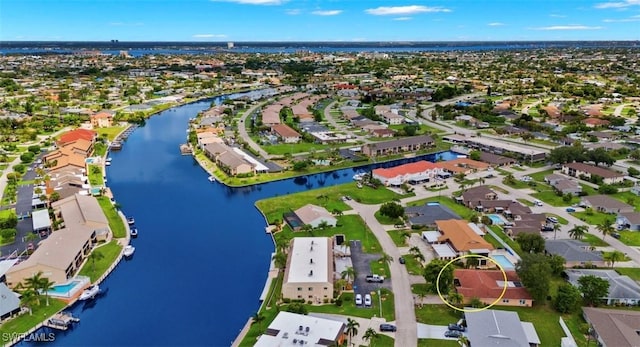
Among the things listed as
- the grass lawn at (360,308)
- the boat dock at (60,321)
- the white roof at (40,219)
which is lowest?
the boat dock at (60,321)

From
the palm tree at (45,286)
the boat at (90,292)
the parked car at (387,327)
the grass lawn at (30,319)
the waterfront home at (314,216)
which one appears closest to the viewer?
the parked car at (387,327)

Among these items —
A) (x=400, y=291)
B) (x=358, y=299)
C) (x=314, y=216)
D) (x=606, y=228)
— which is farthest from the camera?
(x=314, y=216)

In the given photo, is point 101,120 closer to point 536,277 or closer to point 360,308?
point 360,308

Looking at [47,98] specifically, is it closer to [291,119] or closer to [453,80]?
[291,119]

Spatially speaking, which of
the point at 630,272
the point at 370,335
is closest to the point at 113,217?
the point at 370,335

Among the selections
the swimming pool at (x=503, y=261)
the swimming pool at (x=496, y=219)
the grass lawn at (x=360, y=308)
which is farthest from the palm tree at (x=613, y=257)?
the grass lawn at (x=360, y=308)

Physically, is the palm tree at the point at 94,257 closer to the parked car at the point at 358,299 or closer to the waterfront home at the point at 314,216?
the waterfront home at the point at 314,216

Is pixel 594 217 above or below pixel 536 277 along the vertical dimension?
below
